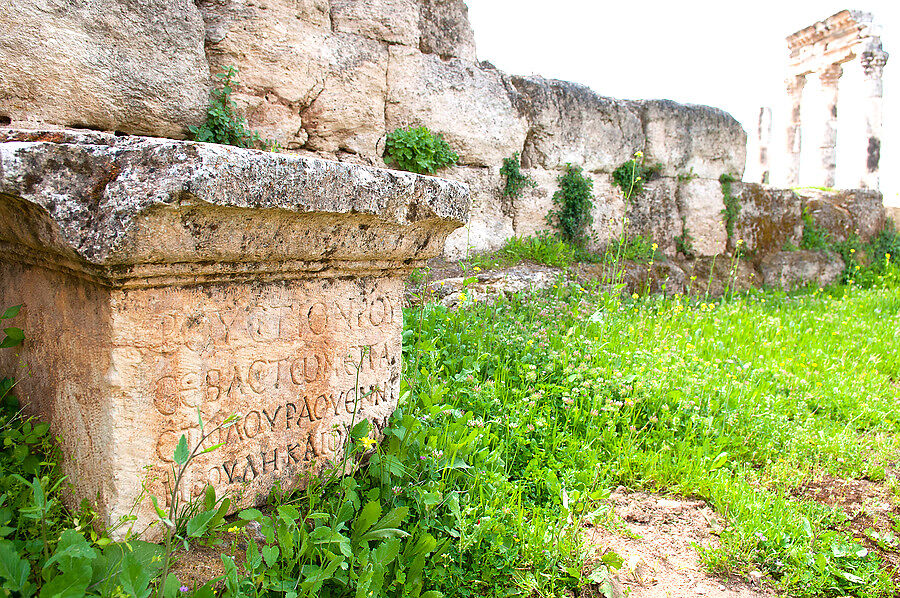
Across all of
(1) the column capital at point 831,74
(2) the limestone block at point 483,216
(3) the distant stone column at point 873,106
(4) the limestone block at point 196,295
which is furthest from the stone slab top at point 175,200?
(1) the column capital at point 831,74

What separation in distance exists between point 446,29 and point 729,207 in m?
3.52

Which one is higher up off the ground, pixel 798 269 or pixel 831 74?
pixel 831 74

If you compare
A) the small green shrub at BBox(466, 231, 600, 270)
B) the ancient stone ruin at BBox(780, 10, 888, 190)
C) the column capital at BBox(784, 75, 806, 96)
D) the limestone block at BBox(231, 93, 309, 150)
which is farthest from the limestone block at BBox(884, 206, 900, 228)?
the column capital at BBox(784, 75, 806, 96)

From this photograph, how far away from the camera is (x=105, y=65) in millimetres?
2906

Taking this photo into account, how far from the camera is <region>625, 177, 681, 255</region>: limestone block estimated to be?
5512mm

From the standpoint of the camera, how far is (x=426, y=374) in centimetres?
252

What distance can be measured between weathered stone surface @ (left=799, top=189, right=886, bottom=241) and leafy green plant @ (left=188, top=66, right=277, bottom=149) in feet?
19.5

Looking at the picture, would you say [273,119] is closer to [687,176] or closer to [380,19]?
[380,19]

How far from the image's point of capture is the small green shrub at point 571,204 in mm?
5016

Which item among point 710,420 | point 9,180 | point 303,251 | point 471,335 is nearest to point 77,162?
point 9,180

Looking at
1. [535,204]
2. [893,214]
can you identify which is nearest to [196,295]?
[535,204]

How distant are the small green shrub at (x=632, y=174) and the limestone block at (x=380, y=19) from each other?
2237 millimetres

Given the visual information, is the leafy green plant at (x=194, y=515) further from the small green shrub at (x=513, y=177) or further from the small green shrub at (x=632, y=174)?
the small green shrub at (x=632, y=174)

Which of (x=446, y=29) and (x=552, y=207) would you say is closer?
(x=446, y=29)
